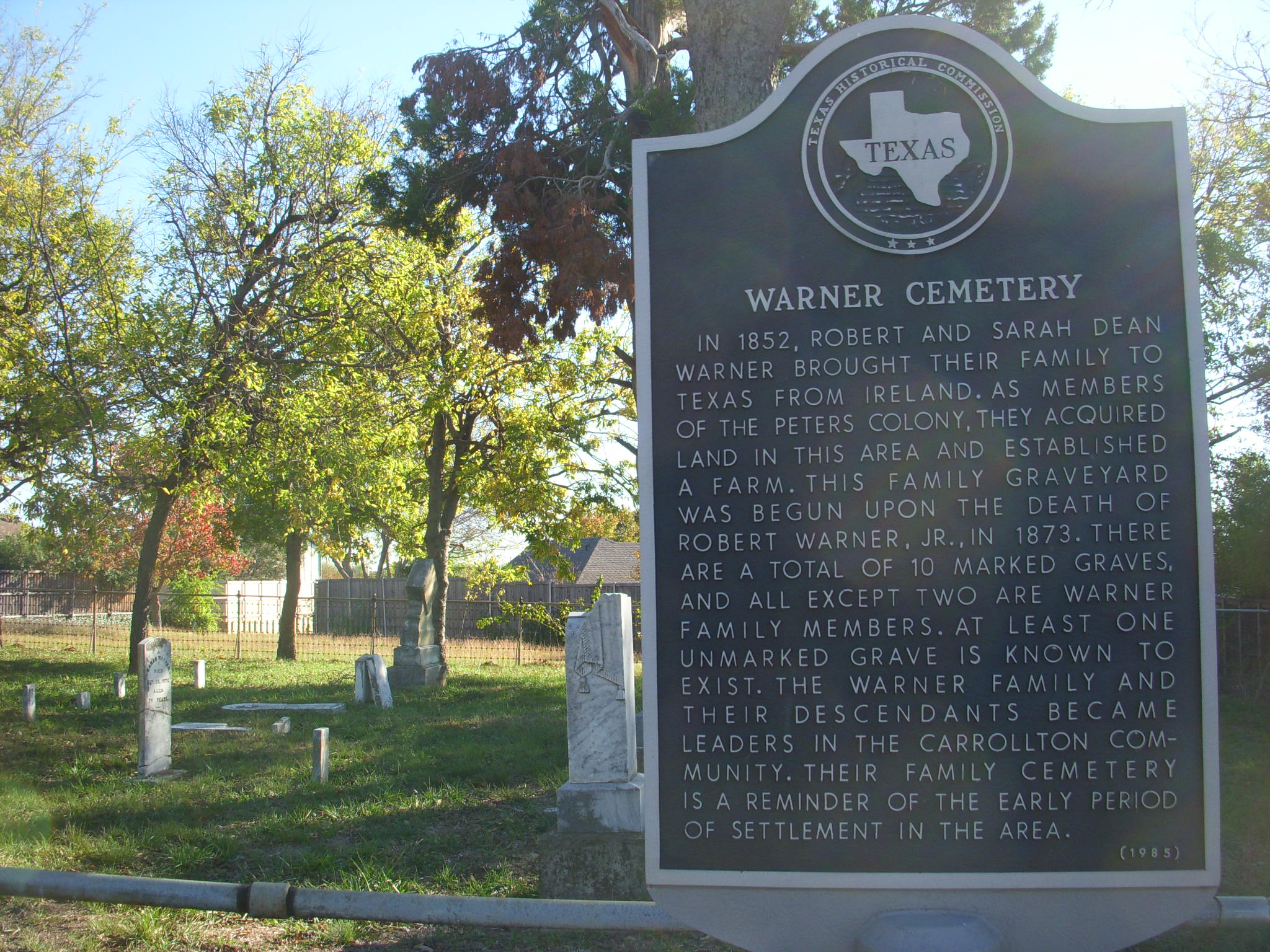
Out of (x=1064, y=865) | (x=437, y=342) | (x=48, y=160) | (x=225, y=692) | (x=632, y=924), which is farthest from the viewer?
(x=437, y=342)

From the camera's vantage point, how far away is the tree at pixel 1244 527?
469 inches

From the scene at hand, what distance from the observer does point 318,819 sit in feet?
24.0

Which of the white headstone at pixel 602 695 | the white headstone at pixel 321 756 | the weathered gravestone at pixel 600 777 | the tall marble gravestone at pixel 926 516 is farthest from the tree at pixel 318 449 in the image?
the tall marble gravestone at pixel 926 516

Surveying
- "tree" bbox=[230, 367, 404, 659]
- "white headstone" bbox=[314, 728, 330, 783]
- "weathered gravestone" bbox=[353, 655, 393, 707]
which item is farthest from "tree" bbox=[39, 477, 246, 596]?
"white headstone" bbox=[314, 728, 330, 783]

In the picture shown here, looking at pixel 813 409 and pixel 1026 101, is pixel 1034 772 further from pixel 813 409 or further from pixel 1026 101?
pixel 1026 101

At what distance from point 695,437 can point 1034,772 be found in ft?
4.70

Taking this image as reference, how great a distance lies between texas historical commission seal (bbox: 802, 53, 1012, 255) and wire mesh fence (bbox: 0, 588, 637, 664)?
1910cm

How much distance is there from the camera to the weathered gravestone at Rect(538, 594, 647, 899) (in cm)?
579

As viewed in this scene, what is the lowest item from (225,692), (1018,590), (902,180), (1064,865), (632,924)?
(225,692)

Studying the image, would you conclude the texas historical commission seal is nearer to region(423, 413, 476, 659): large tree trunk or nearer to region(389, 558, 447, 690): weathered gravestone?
region(389, 558, 447, 690): weathered gravestone

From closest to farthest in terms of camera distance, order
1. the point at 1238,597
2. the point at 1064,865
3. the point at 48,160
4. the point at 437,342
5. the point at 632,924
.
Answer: the point at 1064,865 < the point at 632,924 < the point at 1238,597 < the point at 48,160 < the point at 437,342

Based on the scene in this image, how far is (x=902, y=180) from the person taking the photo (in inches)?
120

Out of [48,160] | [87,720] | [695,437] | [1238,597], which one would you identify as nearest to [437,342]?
[48,160]

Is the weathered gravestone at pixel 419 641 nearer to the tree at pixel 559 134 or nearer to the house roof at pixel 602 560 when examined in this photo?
the tree at pixel 559 134
